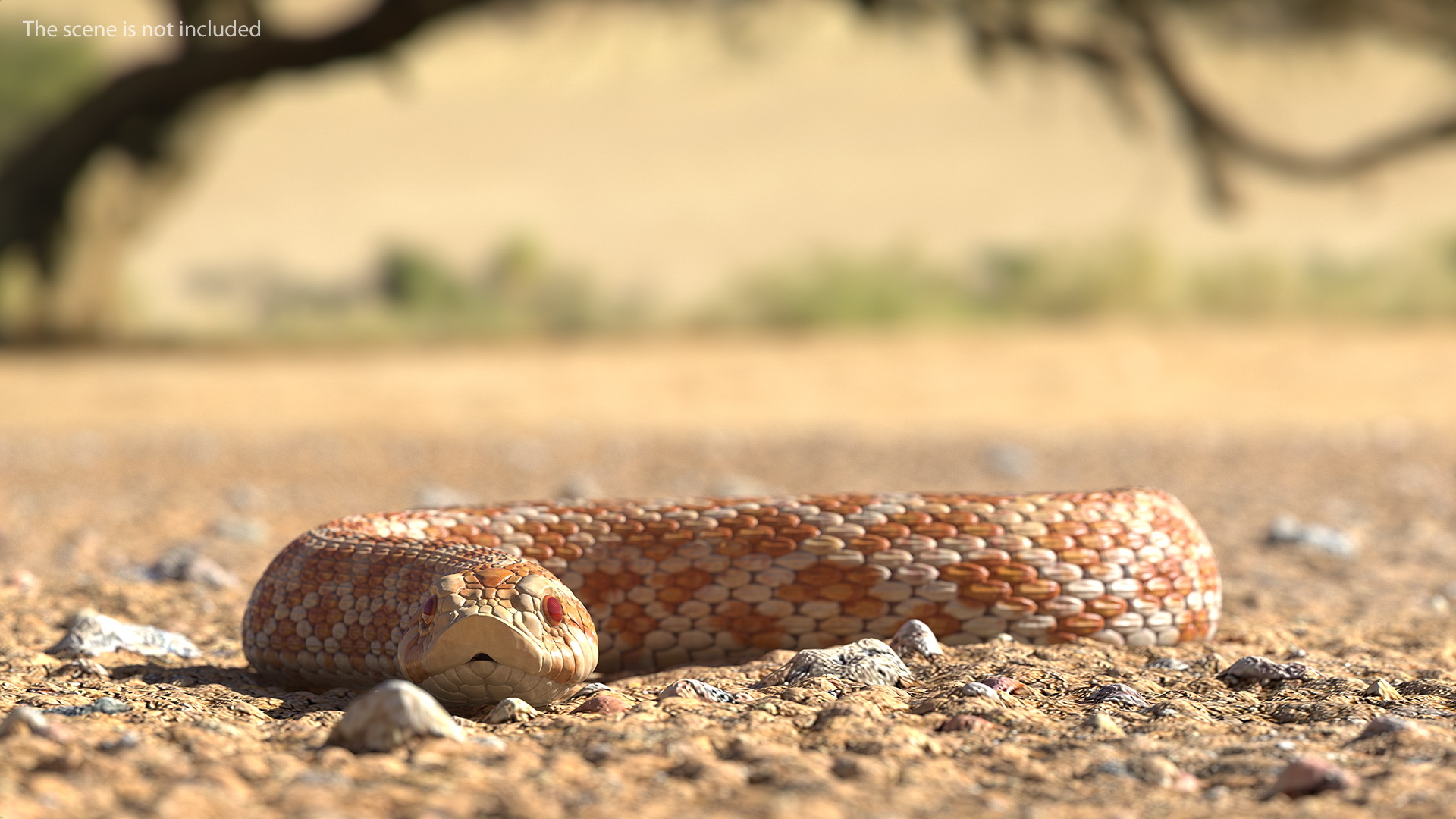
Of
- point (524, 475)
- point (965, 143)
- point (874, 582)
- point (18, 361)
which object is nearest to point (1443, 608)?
point (874, 582)

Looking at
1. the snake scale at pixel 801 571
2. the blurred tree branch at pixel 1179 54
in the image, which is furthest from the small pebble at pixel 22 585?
the blurred tree branch at pixel 1179 54

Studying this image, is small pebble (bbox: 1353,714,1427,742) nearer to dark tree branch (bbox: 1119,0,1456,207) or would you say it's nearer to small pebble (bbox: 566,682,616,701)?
small pebble (bbox: 566,682,616,701)

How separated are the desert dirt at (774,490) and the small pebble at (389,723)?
0.04m

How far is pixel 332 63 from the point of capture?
20016 millimetres

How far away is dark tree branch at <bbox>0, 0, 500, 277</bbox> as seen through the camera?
64.4 ft

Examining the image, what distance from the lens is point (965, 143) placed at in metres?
62.0


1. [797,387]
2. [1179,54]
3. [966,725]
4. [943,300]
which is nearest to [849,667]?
[966,725]

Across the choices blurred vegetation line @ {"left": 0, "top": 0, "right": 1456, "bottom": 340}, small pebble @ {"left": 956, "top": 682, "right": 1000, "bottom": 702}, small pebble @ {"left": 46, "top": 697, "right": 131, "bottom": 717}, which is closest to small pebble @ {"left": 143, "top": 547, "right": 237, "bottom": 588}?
small pebble @ {"left": 46, "top": 697, "right": 131, "bottom": 717}

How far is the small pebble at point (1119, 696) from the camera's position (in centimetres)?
363

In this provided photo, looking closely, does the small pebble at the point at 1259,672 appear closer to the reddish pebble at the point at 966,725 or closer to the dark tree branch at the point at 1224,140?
the reddish pebble at the point at 966,725

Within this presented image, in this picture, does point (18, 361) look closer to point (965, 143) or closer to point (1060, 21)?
point (1060, 21)

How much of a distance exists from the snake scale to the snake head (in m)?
0.49

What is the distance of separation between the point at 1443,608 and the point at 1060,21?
56.4ft

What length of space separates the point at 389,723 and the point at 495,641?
0.45 m
